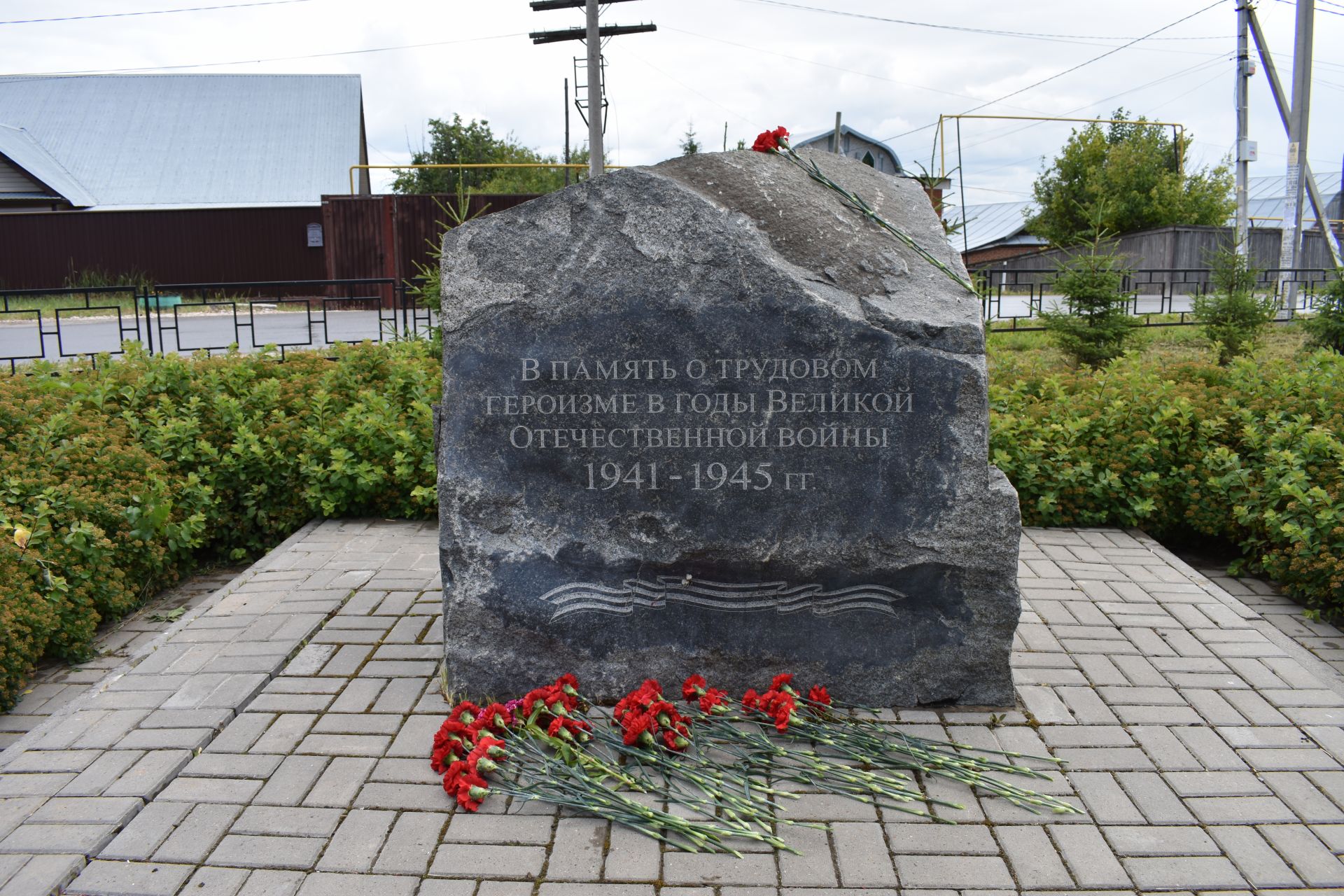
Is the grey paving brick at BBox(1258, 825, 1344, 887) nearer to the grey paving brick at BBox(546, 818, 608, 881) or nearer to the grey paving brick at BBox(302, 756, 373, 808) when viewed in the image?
the grey paving brick at BBox(546, 818, 608, 881)

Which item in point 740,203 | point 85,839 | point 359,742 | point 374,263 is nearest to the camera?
point 85,839

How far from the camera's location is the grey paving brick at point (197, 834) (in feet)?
8.72

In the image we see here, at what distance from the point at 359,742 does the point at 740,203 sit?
2.14 meters

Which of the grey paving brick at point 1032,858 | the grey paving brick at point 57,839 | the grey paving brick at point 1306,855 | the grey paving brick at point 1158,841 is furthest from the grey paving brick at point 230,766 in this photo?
the grey paving brick at point 1306,855

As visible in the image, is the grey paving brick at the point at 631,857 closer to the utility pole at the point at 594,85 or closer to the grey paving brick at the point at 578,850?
the grey paving brick at the point at 578,850

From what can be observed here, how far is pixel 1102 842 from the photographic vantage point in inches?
107

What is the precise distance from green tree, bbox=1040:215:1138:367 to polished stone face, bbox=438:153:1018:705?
289 inches

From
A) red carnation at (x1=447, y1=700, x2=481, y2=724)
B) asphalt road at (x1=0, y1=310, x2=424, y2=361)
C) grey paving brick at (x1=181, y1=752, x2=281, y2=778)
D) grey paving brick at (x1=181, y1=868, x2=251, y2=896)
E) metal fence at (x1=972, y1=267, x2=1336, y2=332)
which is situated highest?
metal fence at (x1=972, y1=267, x2=1336, y2=332)

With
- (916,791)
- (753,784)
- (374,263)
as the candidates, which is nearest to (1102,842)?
(916,791)

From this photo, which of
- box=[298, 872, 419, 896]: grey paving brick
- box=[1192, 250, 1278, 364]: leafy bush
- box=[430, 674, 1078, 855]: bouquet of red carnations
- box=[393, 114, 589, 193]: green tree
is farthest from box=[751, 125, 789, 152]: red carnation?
box=[393, 114, 589, 193]: green tree

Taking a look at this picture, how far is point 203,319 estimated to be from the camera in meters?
18.7

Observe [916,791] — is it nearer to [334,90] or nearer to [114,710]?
[114,710]

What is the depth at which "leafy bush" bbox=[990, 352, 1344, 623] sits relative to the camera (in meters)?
4.74

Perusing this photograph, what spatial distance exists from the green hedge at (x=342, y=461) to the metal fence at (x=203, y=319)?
4.80 ft
